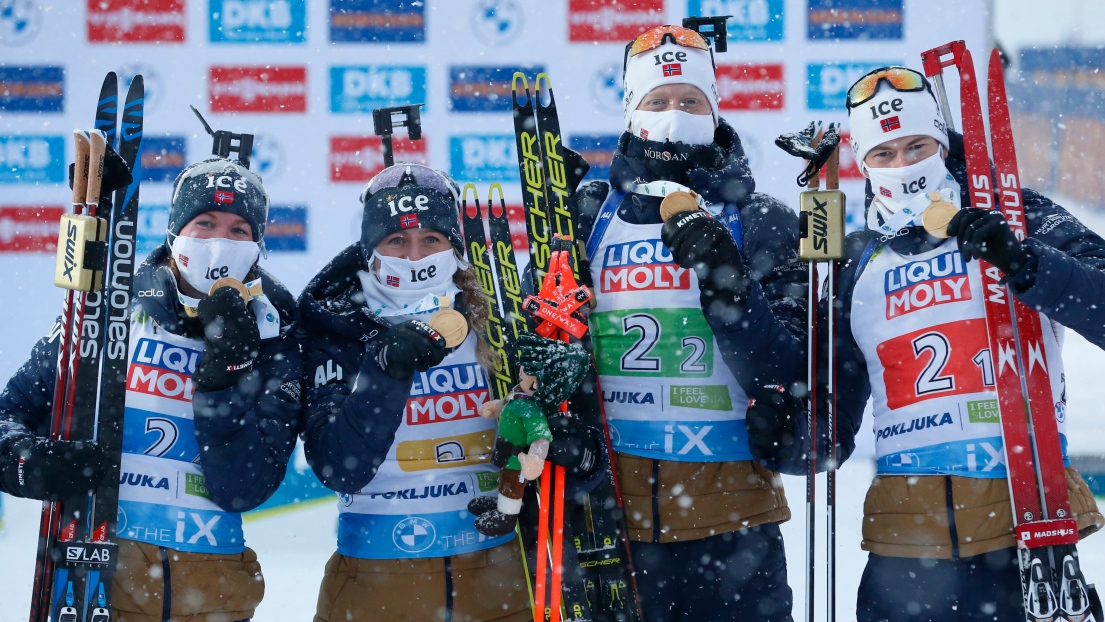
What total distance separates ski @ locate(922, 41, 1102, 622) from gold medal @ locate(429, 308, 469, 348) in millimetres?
1367

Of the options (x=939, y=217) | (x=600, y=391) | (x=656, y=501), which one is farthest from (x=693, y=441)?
(x=939, y=217)

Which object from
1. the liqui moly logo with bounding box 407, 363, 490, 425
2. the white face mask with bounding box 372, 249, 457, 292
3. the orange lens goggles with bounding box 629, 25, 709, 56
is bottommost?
the liqui moly logo with bounding box 407, 363, 490, 425

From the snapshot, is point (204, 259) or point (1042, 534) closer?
point (1042, 534)

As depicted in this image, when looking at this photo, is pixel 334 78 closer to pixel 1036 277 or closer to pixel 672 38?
pixel 672 38

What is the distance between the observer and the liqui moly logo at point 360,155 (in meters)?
5.94

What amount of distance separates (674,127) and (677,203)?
1.29 ft

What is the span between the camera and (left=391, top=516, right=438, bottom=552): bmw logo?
104 inches

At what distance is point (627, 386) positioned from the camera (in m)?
2.86

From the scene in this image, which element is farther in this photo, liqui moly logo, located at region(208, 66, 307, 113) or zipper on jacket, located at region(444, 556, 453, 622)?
liqui moly logo, located at region(208, 66, 307, 113)

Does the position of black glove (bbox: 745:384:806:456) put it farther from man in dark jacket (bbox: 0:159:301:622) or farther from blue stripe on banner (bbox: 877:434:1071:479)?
man in dark jacket (bbox: 0:159:301:622)

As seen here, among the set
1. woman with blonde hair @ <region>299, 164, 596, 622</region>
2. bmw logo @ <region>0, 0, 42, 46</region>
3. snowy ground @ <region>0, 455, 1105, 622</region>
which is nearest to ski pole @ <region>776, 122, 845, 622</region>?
woman with blonde hair @ <region>299, 164, 596, 622</region>

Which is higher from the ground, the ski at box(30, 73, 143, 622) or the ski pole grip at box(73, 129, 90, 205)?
the ski pole grip at box(73, 129, 90, 205)

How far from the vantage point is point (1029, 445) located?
97.9 inches

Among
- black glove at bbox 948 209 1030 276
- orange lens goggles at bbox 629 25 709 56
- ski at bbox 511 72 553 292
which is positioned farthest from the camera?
orange lens goggles at bbox 629 25 709 56
